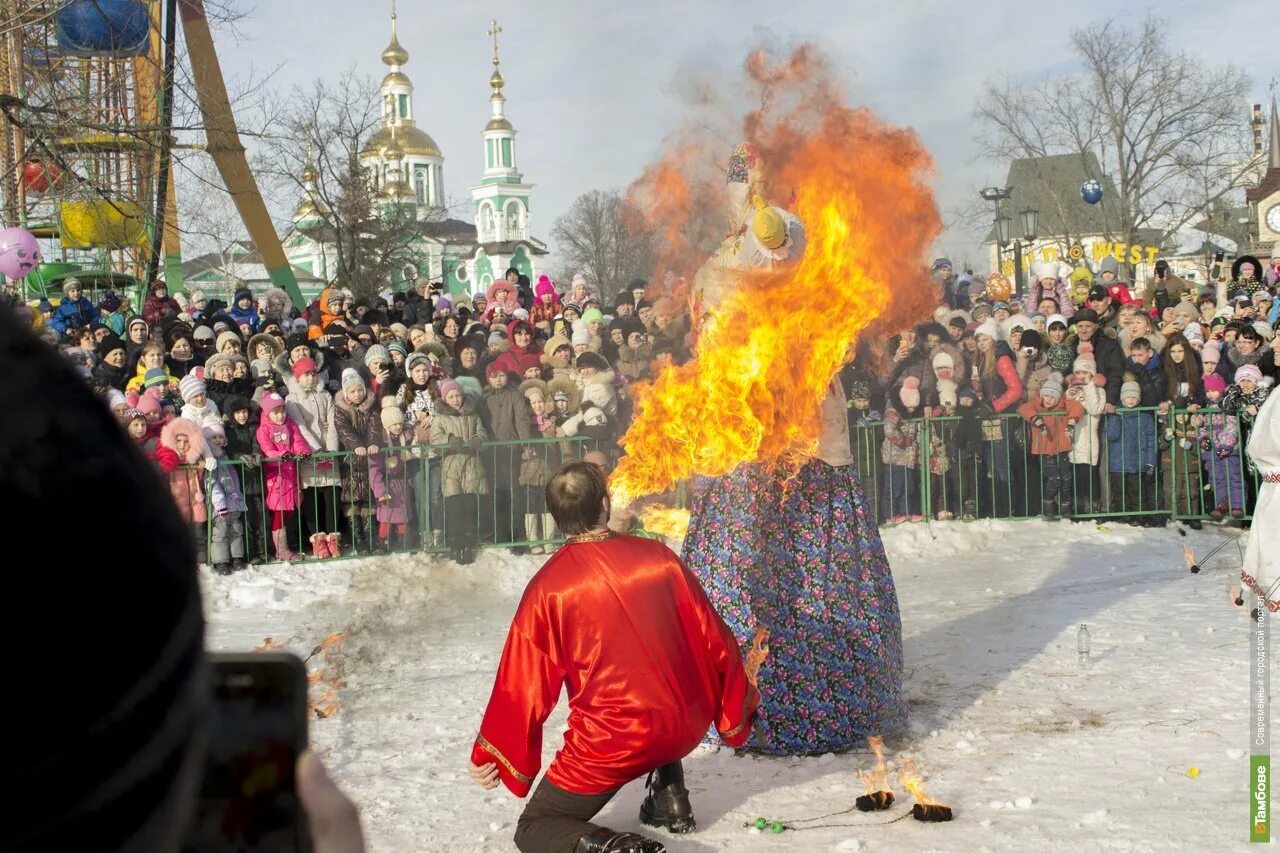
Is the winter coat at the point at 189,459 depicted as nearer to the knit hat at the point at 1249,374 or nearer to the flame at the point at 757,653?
the flame at the point at 757,653

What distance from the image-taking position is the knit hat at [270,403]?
10.4 metres

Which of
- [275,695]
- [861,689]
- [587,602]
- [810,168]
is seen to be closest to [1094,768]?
[861,689]

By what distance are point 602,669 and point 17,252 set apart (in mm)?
10765

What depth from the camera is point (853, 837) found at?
16.3ft

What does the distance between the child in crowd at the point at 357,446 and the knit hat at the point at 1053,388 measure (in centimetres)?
604

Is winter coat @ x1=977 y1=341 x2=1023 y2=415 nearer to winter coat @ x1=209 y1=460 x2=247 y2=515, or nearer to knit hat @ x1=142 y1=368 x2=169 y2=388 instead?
winter coat @ x1=209 y1=460 x2=247 y2=515

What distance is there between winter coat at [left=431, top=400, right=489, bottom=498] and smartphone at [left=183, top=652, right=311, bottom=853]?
987 cm

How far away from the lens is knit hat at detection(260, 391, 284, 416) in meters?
10.4

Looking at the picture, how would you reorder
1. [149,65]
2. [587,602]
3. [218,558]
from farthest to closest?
[149,65] < [218,558] < [587,602]

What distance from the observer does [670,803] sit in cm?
510

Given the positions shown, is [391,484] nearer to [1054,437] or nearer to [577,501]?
[1054,437]

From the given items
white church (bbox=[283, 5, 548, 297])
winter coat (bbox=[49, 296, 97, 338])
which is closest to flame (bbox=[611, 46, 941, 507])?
winter coat (bbox=[49, 296, 97, 338])

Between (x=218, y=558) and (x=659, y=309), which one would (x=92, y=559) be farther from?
(x=659, y=309)

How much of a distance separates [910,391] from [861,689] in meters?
6.28
